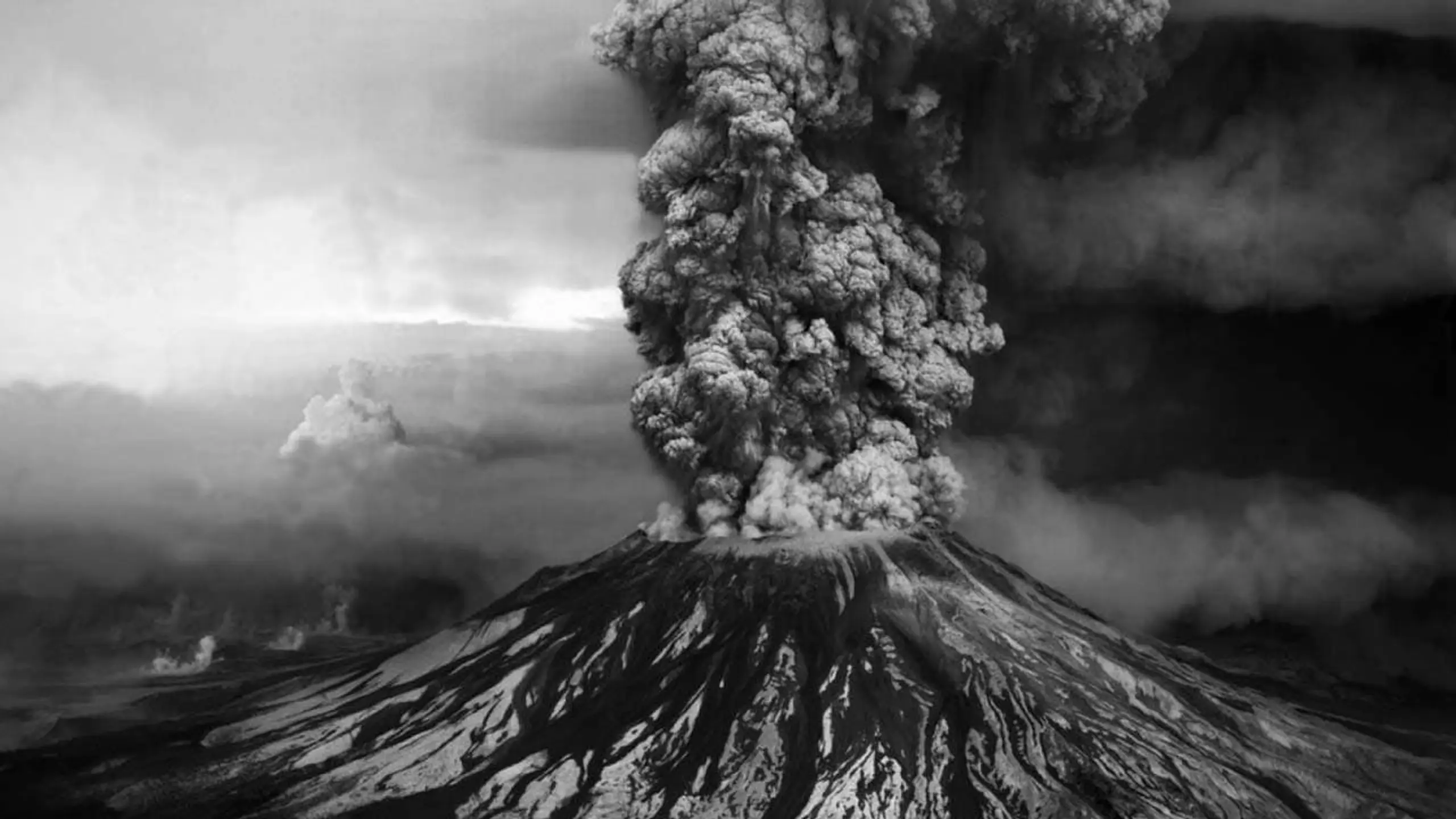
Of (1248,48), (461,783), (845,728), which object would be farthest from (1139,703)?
(1248,48)

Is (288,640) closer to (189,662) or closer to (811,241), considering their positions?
(189,662)

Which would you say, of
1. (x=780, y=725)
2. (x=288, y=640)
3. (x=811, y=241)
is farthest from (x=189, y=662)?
(x=811, y=241)

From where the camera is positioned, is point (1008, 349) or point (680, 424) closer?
point (680, 424)

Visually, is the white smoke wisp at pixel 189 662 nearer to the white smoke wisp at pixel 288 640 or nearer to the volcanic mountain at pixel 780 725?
the white smoke wisp at pixel 288 640

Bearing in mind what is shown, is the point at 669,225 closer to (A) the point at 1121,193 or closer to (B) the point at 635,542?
(B) the point at 635,542

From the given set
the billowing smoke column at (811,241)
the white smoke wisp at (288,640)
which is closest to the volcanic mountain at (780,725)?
the billowing smoke column at (811,241)

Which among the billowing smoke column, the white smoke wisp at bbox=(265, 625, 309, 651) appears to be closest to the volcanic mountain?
the billowing smoke column
